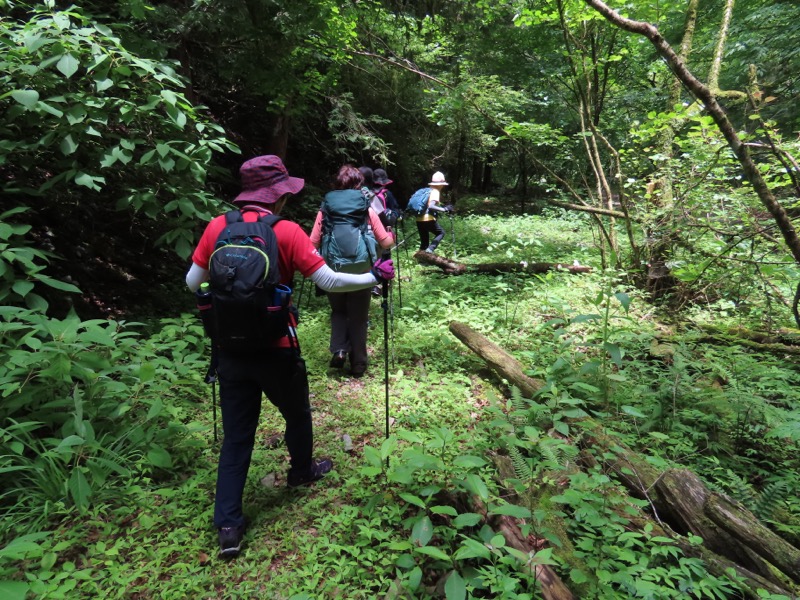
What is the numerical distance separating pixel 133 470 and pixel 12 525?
0.66 meters

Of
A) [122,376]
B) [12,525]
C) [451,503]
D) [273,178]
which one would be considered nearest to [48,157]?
[122,376]

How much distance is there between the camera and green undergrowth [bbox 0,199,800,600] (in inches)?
77.2

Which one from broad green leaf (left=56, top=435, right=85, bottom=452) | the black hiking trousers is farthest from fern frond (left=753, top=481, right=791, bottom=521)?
broad green leaf (left=56, top=435, right=85, bottom=452)

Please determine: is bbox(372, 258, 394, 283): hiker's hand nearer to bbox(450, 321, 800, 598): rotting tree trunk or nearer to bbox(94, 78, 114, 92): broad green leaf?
bbox(450, 321, 800, 598): rotting tree trunk

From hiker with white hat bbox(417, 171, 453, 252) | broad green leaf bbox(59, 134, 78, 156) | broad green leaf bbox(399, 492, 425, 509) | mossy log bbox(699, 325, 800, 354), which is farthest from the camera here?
hiker with white hat bbox(417, 171, 453, 252)

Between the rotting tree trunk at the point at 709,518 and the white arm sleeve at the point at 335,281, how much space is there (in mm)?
2071

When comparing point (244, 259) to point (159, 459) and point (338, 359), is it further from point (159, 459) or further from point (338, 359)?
point (338, 359)

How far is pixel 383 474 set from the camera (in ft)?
9.25

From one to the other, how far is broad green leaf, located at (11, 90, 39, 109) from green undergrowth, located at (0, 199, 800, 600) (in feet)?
5.23

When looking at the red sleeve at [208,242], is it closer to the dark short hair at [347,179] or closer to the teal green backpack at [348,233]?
the teal green backpack at [348,233]

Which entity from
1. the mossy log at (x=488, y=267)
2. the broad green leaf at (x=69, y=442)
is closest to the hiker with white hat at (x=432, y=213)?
the mossy log at (x=488, y=267)

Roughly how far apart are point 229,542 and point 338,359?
7.91 ft

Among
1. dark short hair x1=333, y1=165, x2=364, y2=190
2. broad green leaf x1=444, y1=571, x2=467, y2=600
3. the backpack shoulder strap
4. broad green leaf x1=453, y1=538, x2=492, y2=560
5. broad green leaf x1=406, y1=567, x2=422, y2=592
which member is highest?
dark short hair x1=333, y1=165, x2=364, y2=190

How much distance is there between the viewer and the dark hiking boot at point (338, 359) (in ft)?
14.9
